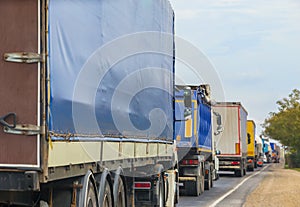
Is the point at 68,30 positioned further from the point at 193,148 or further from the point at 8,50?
the point at 193,148

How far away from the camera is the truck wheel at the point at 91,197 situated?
8.54 metres

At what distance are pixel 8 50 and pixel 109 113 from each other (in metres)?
3.00

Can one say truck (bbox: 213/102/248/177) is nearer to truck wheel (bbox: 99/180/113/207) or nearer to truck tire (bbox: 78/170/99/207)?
truck wheel (bbox: 99/180/113/207)

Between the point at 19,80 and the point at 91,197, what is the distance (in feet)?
7.81

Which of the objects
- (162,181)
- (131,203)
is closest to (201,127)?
(162,181)

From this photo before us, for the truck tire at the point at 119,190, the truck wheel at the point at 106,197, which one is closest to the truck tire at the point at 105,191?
the truck wheel at the point at 106,197

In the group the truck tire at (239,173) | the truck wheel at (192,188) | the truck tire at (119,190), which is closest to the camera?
the truck tire at (119,190)

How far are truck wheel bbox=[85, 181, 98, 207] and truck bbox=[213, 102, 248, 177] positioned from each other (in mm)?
28133

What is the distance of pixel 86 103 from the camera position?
8.46 metres

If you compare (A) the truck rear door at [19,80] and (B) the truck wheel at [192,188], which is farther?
(B) the truck wheel at [192,188]

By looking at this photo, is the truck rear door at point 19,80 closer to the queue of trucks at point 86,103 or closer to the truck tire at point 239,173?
the queue of trucks at point 86,103

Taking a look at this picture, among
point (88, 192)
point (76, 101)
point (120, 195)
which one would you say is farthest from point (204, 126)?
point (76, 101)

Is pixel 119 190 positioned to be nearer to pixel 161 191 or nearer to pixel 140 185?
pixel 140 185

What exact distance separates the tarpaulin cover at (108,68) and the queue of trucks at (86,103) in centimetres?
1
